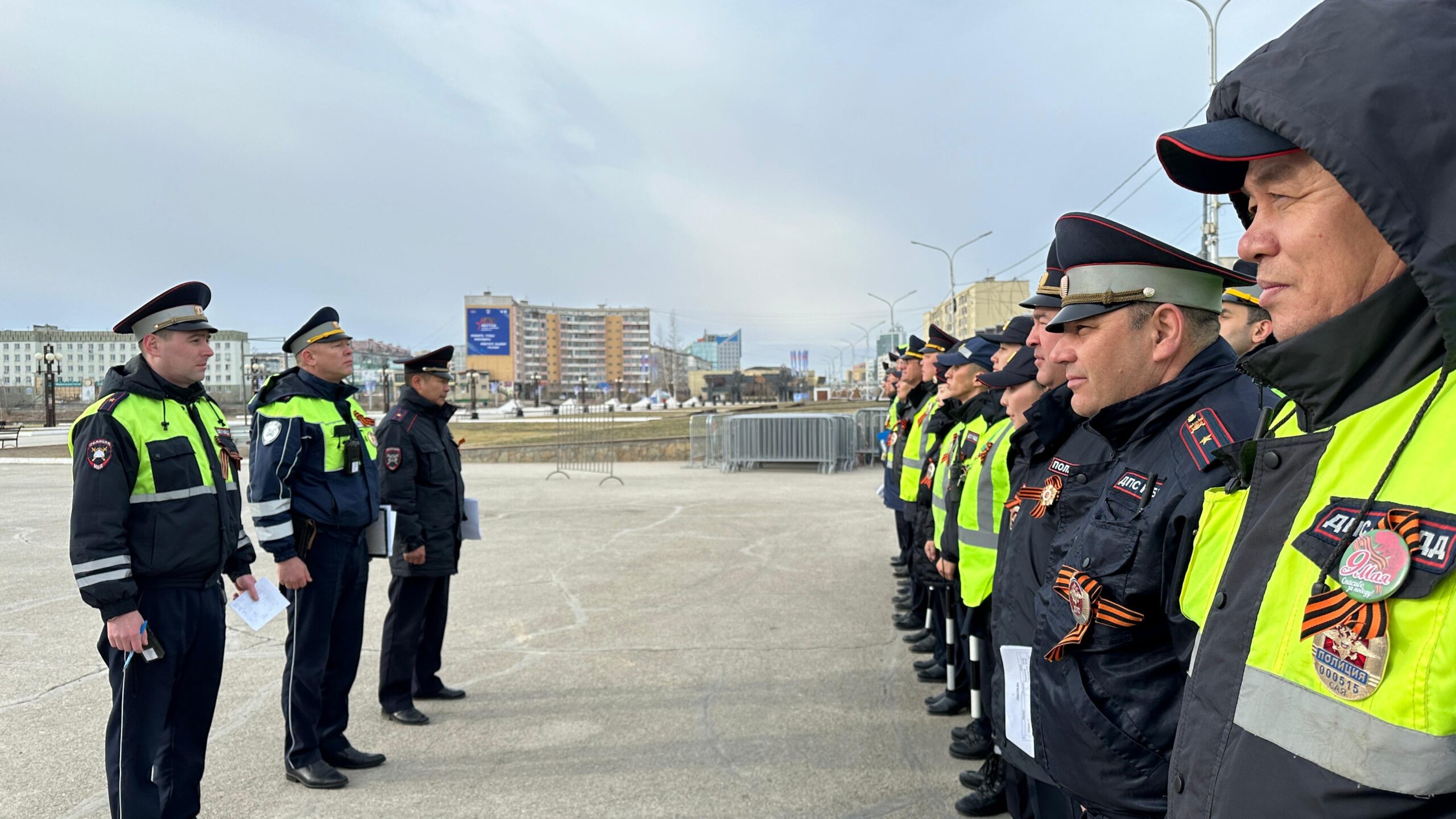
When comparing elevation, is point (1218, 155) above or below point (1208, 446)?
above

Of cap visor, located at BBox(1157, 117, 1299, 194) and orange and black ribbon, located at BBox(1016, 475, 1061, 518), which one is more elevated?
cap visor, located at BBox(1157, 117, 1299, 194)

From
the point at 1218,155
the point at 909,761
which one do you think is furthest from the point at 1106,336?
the point at 909,761

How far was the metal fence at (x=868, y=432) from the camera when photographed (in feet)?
68.4

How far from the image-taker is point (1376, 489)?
101 centimetres

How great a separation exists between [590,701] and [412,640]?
1.16 meters

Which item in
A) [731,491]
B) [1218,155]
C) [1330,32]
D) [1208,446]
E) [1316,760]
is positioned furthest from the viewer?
[731,491]

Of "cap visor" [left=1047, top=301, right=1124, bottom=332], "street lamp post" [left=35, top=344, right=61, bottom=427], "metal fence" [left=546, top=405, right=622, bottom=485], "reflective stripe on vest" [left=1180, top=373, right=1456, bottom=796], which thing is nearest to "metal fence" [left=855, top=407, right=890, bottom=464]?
"metal fence" [left=546, top=405, right=622, bottom=485]

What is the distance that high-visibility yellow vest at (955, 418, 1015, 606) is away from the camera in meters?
A: 3.78

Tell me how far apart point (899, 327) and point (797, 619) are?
172 feet

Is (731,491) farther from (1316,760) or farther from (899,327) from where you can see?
(899,327)

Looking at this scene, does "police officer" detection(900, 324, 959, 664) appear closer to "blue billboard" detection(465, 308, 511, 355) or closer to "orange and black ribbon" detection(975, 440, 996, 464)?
"orange and black ribbon" detection(975, 440, 996, 464)

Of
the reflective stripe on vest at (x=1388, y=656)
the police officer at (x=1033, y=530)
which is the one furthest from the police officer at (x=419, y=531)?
the reflective stripe on vest at (x=1388, y=656)

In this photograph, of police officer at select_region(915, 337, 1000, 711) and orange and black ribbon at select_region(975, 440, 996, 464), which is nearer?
orange and black ribbon at select_region(975, 440, 996, 464)

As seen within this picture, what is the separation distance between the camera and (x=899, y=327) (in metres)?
57.5
